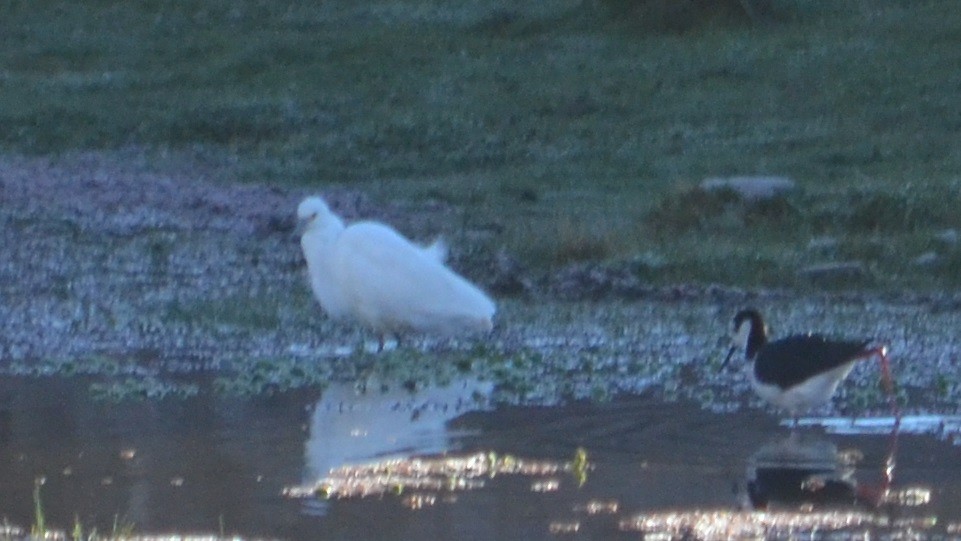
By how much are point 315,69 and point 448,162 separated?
686 centimetres

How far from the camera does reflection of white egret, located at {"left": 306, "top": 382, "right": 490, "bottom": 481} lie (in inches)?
298

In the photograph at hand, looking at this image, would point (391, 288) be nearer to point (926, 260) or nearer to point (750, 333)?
point (750, 333)

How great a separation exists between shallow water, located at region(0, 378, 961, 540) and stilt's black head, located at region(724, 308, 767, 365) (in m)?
0.49

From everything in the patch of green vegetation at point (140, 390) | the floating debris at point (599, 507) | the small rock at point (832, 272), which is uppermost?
the small rock at point (832, 272)

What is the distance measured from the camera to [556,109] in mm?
26594

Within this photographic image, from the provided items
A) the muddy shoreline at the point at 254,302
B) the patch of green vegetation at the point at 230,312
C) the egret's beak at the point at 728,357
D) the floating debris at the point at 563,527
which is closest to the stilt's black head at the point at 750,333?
the egret's beak at the point at 728,357

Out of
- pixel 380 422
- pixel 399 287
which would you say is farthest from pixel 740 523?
pixel 399 287

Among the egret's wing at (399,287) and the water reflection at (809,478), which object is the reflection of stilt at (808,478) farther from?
the egret's wing at (399,287)

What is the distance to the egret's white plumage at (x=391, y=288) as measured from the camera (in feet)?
36.2

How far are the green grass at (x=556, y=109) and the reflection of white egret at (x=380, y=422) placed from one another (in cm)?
534

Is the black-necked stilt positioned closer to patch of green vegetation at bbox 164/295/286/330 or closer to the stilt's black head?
the stilt's black head

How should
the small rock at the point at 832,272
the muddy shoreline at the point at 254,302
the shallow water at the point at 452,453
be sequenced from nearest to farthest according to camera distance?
the shallow water at the point at 452,453, the muddy shoreline at the point at 254,302, the small rock at the point at 832,272

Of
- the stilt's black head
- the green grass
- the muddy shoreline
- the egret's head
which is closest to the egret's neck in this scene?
the stilt's black head

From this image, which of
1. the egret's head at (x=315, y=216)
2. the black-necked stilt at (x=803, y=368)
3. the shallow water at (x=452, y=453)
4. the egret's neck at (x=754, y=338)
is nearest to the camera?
the shallow water at (x=452, y=453)
